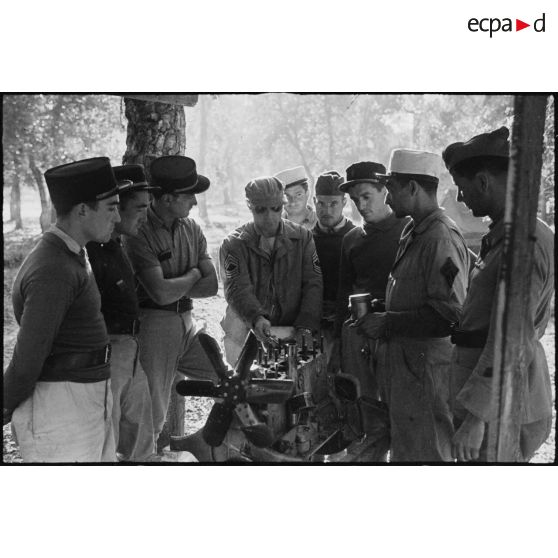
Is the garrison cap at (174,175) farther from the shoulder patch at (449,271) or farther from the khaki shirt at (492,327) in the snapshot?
the khaki shirt at (492,327)

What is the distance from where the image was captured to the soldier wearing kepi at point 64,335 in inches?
131

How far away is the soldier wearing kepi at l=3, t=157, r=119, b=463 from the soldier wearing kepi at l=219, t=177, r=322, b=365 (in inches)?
57.6

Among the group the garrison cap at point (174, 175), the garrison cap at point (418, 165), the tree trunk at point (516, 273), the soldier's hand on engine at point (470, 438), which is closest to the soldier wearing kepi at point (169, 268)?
the garrison cap at point (174, 175)

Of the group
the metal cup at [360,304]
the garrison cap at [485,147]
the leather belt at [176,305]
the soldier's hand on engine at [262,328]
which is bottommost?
the soldier's hand on engine at [262,328]

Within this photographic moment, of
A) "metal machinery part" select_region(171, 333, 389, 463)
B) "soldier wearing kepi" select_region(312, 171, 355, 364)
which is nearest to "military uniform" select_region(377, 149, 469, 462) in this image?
"metal machinery part" select_region(171, 333, 389, 463)

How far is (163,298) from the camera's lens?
463cm

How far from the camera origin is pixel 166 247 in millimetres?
4777

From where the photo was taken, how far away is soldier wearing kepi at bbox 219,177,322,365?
16.5 ft

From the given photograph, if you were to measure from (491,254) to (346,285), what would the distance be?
5.55 ft

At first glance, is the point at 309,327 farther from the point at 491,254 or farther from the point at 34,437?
the point at 34,437

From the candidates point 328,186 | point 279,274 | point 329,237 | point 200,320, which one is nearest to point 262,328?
point 279,274

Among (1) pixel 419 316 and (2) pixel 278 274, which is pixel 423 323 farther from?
(2) pixel 278 274

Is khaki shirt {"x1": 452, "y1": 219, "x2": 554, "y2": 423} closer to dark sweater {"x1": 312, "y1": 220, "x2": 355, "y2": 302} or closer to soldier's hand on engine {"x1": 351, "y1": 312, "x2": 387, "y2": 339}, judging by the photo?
soldier's hand on engine {"x1": 351, "y1": 312, "x2": 387, "y2": 339}

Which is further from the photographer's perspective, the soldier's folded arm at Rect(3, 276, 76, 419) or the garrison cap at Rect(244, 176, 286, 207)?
the garrison cap at Rect(244, 176, 286, 207)
